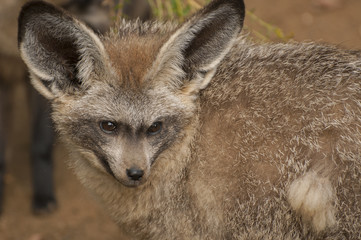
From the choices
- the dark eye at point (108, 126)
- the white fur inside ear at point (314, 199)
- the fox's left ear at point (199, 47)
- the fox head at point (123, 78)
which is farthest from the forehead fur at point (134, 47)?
the white fur inside ear at point (314, 199)

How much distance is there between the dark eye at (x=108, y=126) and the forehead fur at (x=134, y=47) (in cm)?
29

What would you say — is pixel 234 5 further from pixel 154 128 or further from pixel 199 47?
pixel 154 128

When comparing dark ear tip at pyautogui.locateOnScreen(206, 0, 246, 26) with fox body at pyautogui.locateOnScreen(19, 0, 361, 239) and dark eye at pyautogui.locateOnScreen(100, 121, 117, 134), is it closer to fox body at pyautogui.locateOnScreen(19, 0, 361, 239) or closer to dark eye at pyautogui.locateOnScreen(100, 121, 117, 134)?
fox body at pyautogui.locateOnScreen(19, 0, 361, 239)

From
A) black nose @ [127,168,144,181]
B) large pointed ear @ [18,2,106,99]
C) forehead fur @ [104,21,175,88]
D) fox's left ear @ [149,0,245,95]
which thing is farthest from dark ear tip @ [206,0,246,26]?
black nose @ [127,168,144,181]

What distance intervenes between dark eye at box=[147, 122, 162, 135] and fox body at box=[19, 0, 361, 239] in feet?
0.05

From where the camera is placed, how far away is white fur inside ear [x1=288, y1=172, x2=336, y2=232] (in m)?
4.01

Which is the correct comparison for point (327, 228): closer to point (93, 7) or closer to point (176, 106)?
point (176, 106)

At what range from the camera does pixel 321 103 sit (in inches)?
163

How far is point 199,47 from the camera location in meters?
4.19

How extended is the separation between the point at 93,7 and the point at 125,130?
2996mm

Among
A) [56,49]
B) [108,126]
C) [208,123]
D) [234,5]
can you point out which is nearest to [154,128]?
[108,126]

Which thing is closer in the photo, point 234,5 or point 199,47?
point 234,5

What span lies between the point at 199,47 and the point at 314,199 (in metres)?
1.33

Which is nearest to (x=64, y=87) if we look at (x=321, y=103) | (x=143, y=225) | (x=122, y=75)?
(x=122, y=75)
